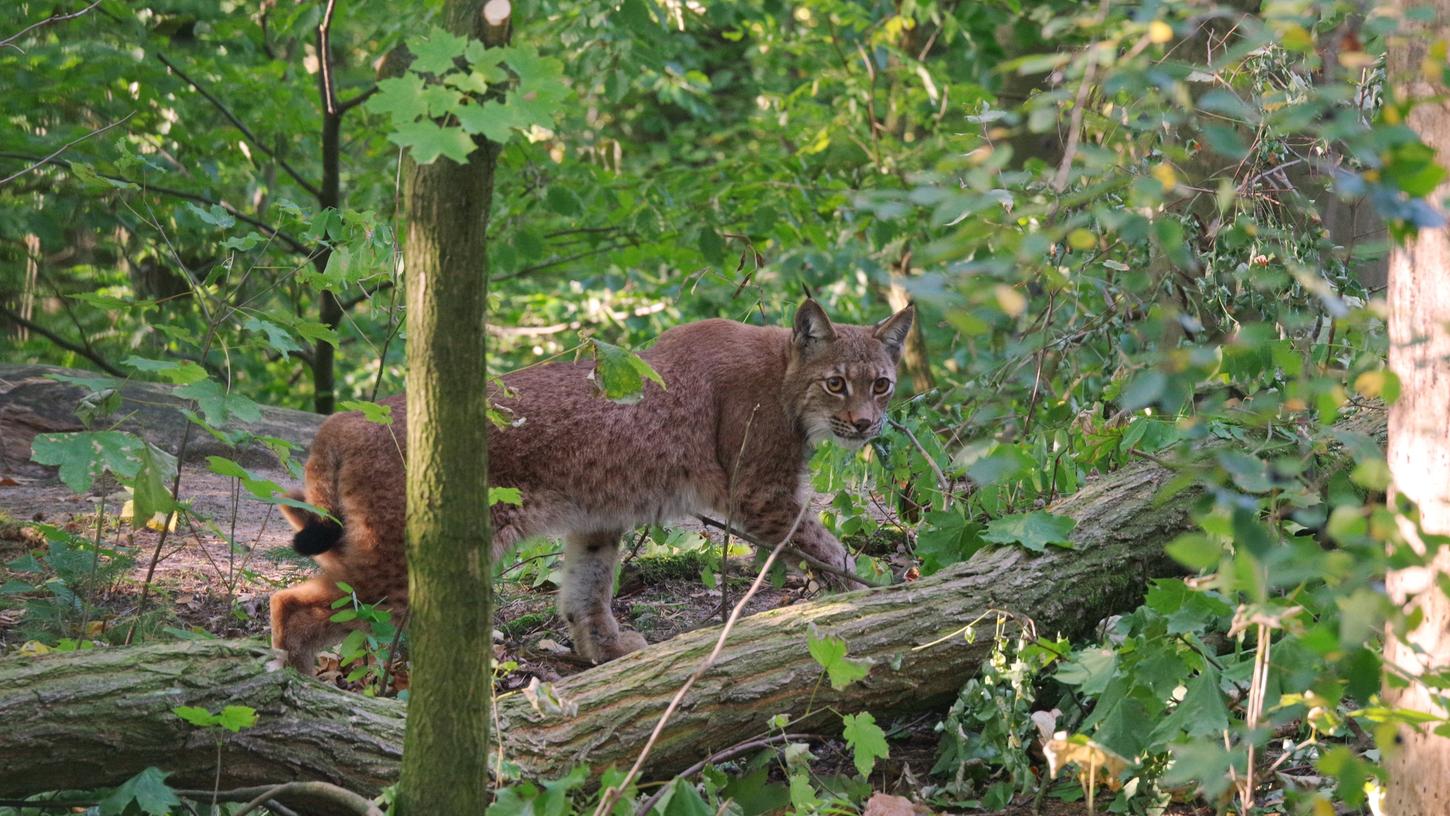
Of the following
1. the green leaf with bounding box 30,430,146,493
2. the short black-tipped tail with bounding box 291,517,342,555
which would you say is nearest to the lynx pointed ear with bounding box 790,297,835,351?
the short black-tipped tail with bounding box 291,517,342,555

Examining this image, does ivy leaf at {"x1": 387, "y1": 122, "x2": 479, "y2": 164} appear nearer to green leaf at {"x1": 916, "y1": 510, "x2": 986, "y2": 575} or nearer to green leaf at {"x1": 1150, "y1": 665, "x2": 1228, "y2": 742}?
green leaf at {"x1": 1150, "y1": 665, "x2": 1228, "y2": 742}

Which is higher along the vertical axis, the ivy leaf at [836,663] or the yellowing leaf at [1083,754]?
the ivy leaf at [836,663]

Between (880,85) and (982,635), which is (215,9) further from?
(982,635)

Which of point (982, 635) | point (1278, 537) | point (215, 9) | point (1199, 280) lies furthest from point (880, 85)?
point (1278, 537)

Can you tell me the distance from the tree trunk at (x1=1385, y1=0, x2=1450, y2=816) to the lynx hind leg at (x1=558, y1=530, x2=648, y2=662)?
2947 mm

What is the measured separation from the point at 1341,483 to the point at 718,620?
85.6 inches

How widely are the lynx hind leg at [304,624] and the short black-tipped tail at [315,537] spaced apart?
0.17m

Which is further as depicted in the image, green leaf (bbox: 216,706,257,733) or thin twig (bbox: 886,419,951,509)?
thin twig (bbox: 886,419,951,509)

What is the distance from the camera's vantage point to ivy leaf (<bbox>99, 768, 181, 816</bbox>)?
273 centimetres

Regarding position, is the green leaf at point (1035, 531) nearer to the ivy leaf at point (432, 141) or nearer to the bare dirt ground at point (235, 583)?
the bare dirt ground at point (235, 583)

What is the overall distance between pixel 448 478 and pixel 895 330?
384cm

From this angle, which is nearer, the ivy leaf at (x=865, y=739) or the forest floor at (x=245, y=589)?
the ivy leaf at (x=865, y=739)

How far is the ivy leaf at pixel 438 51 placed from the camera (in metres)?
2.08

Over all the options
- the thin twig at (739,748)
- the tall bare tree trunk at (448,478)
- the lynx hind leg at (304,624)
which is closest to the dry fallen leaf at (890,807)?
the thin twig at (739,748)
